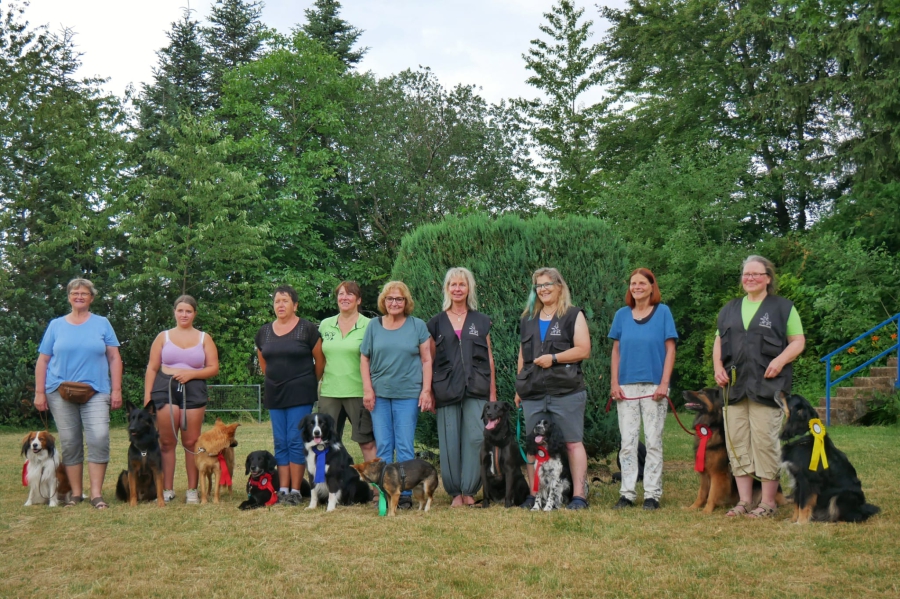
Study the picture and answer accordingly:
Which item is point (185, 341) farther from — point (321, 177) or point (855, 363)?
point (321, 177)

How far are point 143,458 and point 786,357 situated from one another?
5164mm

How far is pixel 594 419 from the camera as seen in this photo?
25.2 ft

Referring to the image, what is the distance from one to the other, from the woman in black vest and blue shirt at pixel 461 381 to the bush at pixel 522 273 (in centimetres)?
112

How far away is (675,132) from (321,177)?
38.9 feet

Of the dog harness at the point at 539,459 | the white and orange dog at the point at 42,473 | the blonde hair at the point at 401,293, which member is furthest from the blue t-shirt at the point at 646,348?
the white and orange dog at the point at 42,473

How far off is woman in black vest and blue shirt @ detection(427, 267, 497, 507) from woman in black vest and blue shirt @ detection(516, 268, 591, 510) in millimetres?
397

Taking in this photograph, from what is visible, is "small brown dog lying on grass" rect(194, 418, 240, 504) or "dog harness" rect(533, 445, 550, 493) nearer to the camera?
"dog harness" rect(533, 445, 550, 493)

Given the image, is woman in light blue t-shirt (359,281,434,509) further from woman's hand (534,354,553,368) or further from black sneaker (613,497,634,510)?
black sneaker (613,497,634,510)

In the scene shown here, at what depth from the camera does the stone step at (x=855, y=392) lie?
1262 cm

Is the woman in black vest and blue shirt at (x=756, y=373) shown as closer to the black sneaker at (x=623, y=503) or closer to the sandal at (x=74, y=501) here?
the black sneaker at (x=623, y=503)

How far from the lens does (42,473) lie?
689 cm

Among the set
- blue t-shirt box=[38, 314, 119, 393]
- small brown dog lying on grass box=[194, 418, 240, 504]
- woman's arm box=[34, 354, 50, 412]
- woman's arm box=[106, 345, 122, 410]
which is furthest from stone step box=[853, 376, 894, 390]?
woman's arm box=[34, 354, 50, 412]

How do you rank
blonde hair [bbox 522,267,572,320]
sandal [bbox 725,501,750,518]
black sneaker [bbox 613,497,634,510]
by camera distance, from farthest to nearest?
blonde hair [bbox 522,267,572,320]
black sneaker [bbox 613,497,634,510]
sandal [bbox 725,501,750,518]

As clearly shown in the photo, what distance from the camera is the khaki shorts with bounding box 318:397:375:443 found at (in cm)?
680
